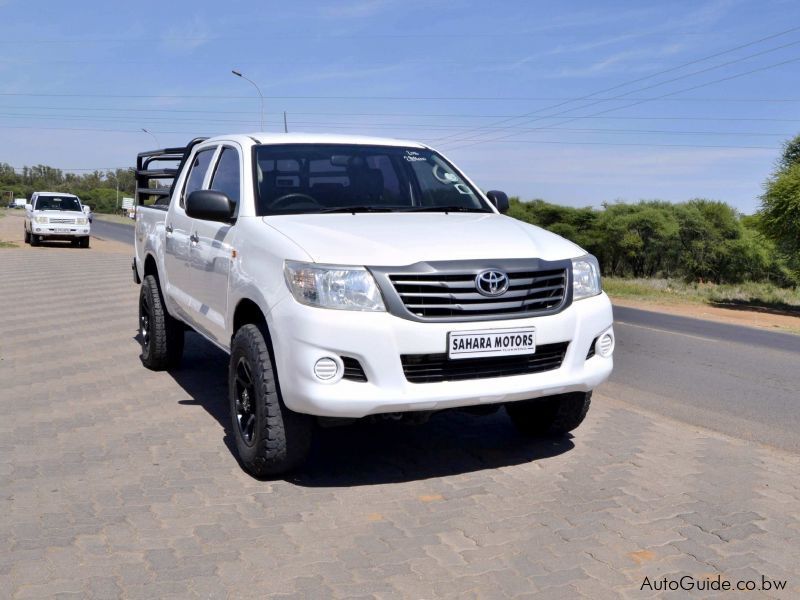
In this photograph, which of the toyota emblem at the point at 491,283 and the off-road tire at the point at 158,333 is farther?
the off-road tire at the point at 158,333

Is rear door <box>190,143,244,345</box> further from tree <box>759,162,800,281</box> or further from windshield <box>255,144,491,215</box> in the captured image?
tree <box>759,162,800,281</box>

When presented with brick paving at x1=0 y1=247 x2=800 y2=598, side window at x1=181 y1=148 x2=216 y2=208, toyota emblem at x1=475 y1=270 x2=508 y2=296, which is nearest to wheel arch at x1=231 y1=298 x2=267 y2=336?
brick paving at x1=0 y1=247 x2=800 y2=598

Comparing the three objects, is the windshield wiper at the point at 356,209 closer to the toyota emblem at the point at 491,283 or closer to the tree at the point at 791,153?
the toyota emblem at the point at 491,283

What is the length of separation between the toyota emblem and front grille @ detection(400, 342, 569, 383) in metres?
0.34

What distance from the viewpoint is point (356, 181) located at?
5.61 meters

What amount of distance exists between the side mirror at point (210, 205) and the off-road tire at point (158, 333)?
2.36 meters

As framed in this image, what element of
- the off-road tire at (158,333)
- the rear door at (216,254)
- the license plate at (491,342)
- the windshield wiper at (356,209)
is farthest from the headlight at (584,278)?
the off-road tire at (158,333)

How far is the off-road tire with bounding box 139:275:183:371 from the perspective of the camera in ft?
23.8

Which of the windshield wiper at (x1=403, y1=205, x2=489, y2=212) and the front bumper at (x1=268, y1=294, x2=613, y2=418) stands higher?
the windshield wiper at (x1=403, y1=205, x2=489, y2=212)

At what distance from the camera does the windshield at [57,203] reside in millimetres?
29703

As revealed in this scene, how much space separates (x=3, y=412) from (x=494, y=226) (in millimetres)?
3764

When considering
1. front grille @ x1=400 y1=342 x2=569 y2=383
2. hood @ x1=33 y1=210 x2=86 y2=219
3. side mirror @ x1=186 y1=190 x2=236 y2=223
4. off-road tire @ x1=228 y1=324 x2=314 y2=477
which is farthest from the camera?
hood @ x1=33 y1=210 x2=86 y2=219

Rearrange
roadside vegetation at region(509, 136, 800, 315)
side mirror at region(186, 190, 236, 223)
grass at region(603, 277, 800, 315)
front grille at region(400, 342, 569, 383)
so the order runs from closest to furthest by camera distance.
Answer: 1. front grille at region(400, 342, 569, 383)
2. side mirror at region(186, 190, 236, 223)
3. grass at region(603, 277, 800, 315)
4. roadside vegetation at region(509, 136, 800, 315)

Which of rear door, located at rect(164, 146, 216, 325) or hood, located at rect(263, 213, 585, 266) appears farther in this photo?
rear door, located at rect(164, 146, 216, 325)
